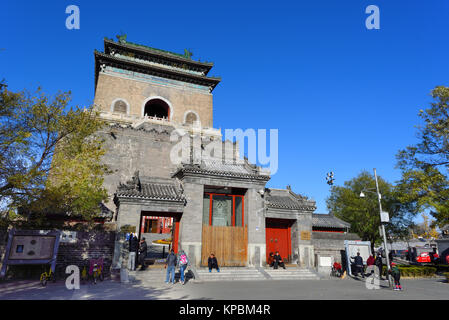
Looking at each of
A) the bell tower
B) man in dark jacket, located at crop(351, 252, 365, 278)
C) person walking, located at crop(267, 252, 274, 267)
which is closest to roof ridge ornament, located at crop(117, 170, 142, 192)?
person walking, located at crop(267, 252, 274, 267)

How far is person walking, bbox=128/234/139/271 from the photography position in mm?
14258

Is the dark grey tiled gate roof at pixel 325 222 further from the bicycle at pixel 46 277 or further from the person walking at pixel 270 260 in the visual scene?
the bicycle at pixel 46 277

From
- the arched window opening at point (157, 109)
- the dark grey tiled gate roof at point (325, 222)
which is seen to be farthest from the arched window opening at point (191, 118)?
the dark grey tiled gate roof at point (325, 222)

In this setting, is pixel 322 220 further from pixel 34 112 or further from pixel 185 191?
pixel 34 112

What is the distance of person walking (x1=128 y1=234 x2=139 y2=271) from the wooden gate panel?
384 centimetres

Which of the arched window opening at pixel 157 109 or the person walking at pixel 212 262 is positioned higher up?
the arched window opening at pixel 157 109

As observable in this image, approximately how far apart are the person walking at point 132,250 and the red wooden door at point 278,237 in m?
8.71

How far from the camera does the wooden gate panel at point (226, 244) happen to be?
55.2 feet

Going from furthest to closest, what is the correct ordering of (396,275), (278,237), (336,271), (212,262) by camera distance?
(278,237) → (336,271) → (212,262) → (396,275)

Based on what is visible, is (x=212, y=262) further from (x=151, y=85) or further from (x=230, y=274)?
(x=151, y=85)

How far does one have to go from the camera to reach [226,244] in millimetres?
17281

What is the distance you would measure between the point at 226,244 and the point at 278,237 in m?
4.27

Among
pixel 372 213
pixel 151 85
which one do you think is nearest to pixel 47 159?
pixel 151 85
